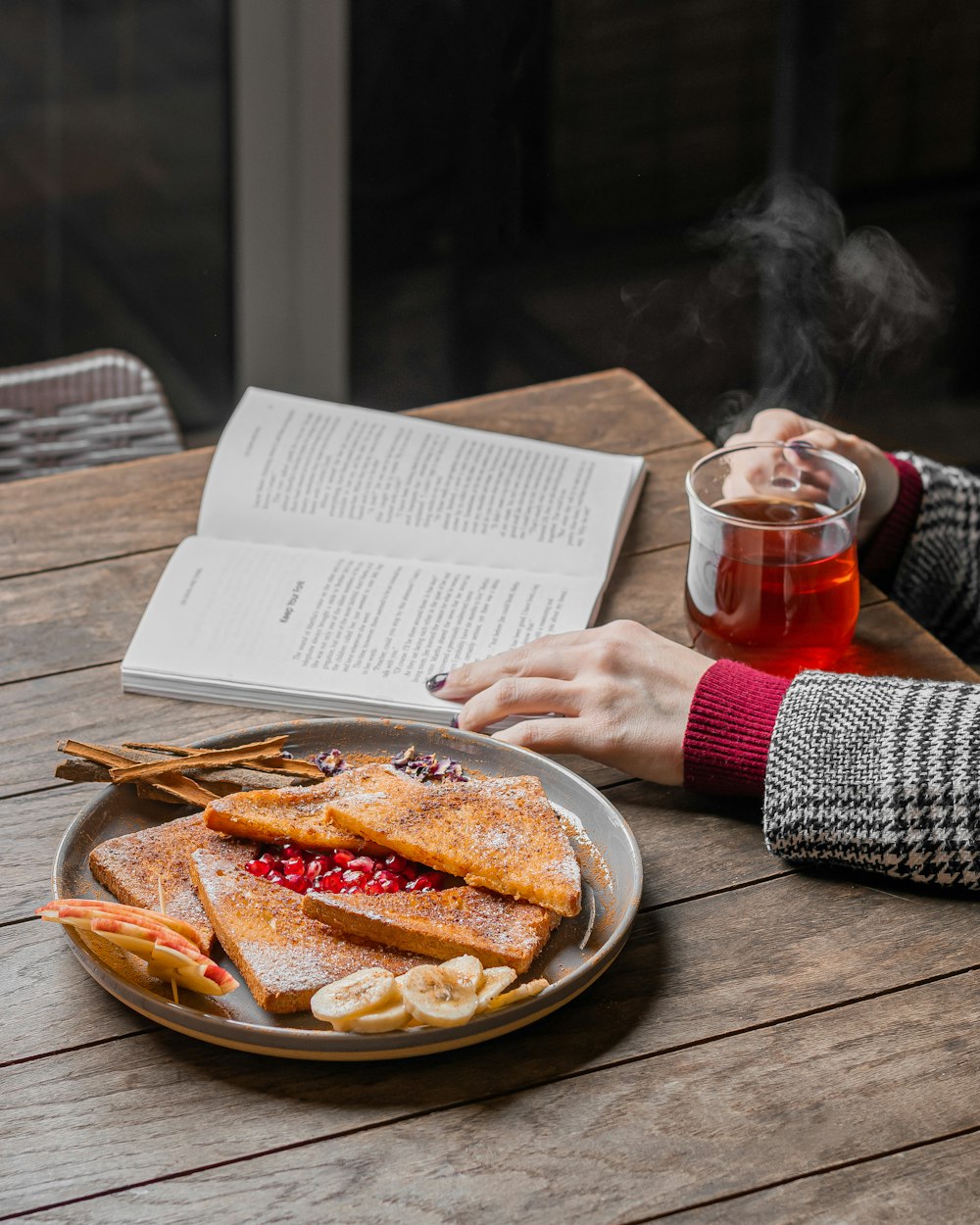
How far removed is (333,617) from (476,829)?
0.36 meters

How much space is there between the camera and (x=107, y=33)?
2.78 m

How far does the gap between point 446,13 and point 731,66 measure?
59 centimetres

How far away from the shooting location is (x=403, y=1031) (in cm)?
75

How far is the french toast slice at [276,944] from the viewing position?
2.53ft

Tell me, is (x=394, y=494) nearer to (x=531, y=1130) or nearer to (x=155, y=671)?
(x=155, y=671)

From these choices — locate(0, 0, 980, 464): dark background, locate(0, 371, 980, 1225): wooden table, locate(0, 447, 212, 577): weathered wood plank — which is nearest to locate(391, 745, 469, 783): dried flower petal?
locate(0, 371, 980, 1225): wooden table

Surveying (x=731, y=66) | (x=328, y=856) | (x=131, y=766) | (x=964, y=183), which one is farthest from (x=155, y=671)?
(x=964, y=183)

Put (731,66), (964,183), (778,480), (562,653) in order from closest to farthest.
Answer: (562,653)
(778,480)
(731,66)
(964,183)

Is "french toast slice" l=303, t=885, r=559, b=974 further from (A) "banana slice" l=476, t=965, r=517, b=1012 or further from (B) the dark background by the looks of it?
(B) the dark background

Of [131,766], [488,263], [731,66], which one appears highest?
[731,66]

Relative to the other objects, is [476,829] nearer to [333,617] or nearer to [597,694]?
[597,694]

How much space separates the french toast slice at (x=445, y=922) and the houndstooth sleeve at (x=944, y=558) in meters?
0.66

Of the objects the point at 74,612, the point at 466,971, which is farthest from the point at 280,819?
the point at 74,612

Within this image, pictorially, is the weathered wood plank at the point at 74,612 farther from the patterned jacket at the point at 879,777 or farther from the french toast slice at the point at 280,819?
the patterned jacket at the point at 879,777
